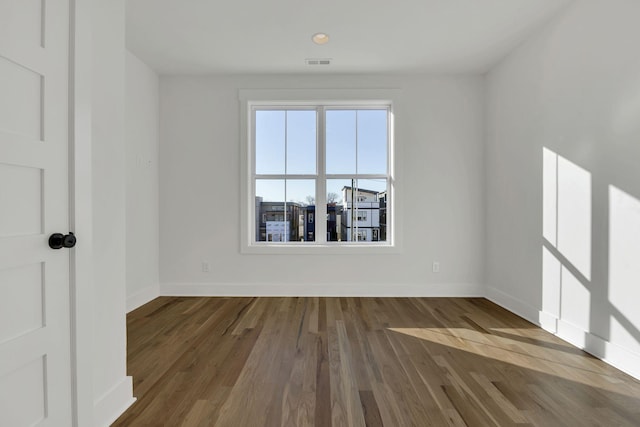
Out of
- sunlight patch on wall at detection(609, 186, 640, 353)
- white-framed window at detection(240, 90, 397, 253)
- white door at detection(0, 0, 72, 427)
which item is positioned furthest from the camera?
white-framed window at detection(240, 90, 397, 253)

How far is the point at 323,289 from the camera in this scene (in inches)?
149

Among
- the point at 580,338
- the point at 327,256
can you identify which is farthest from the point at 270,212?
the point at 580,338

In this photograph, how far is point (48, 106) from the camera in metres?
1.16

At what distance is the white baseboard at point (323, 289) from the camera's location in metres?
3.76

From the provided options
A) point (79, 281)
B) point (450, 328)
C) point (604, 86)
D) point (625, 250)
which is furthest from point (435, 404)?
point (604, 86)

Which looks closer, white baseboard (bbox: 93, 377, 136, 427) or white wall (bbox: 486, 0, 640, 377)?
white baseboard (bbox: 93, 377, 136, 427)

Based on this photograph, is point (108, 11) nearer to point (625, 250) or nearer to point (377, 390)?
point (377, 390)

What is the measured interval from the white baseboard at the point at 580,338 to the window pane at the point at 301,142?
9.00ft

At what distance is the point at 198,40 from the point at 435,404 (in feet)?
11.8

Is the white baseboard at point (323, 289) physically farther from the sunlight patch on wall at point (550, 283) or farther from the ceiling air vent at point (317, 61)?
the ceiling air vent at point (317, 61)

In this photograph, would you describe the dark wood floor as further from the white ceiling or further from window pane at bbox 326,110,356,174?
the white ceiling

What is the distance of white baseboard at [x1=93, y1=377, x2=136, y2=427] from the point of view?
1446mm

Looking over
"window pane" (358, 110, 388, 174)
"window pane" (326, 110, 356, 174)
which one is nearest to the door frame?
"window pane" (326, 110, 356, 174)

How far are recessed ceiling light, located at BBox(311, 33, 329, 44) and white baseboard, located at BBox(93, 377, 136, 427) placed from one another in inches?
122
